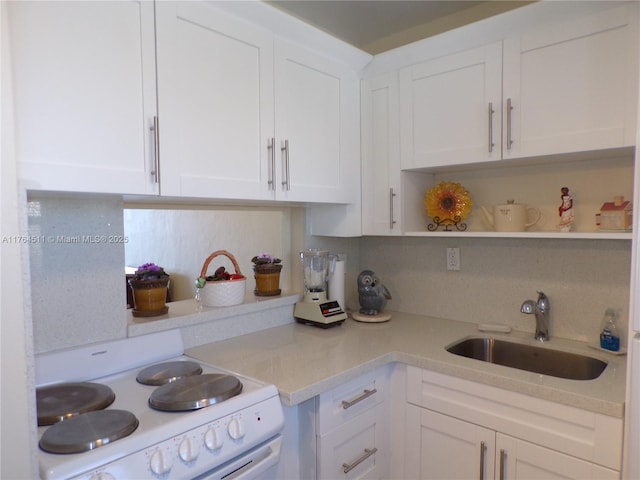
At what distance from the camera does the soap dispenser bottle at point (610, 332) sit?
5.49ft

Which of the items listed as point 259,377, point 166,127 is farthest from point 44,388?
point 166,127

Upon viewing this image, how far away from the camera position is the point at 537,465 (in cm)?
141

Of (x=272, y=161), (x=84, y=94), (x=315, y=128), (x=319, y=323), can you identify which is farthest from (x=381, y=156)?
(x=84, y=94)

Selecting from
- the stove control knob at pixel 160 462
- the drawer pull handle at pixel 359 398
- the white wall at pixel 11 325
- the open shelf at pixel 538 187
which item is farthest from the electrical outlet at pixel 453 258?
the white wall at pixel 11 325

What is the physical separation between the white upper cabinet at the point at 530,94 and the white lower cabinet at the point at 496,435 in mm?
942

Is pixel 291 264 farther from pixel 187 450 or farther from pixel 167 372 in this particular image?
pixel 187 450

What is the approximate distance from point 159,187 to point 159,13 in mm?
565

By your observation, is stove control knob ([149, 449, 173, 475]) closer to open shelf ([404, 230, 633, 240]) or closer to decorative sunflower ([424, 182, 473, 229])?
open shelf ([404, 230, 633, 240])

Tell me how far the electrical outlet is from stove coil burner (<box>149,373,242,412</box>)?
1330 millimetres

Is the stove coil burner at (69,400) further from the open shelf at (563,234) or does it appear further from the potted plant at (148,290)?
the open shelf at (563,234)

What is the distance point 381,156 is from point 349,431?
51.4 inches

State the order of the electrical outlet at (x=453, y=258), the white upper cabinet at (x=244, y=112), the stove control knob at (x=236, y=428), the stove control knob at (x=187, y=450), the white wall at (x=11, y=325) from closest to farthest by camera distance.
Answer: the white wall at (x=11, y=325), the stove control knob at (x=187, y=450), the stove control knob at (x=236, y=428), the white upper cabinet at (x=244, y=112), the electrical outlet at (x=453, y=258)

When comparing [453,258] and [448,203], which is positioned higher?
[448,203]

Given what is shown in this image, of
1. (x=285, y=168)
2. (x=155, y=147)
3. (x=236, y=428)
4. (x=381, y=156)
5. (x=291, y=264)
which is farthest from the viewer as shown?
(x=291, y=264)
